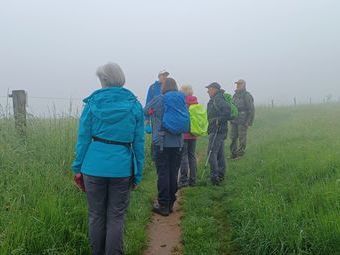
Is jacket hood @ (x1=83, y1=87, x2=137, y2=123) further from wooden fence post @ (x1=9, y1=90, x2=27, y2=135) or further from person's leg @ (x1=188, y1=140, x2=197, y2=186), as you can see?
person's leg @ (x1=188, y1=140, x2=197, y2=186)

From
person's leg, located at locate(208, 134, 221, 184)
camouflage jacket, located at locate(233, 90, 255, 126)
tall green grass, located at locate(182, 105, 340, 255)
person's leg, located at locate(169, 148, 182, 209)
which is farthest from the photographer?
camouflage jacket, located at locate(233, 90, 255, 126)

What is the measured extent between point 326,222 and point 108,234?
8.22ft

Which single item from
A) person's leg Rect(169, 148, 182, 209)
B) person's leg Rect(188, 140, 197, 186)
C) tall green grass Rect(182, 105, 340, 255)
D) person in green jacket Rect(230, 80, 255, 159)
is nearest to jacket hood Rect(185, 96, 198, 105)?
person's leg Rect(188, 140, 197, 186)

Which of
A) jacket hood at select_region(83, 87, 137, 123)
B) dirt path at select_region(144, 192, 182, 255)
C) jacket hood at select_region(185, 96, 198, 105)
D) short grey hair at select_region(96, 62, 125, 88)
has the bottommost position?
dirt path at select_region(144, 192, 182, 255)

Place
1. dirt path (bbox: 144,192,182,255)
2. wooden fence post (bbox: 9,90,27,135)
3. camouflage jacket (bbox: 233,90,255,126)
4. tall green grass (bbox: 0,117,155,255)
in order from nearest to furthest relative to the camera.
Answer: tall green grass (bbox: 0,117,155,255)
dirt path (bbox: 144,192,182,255)
wooden fence post (bbox: 9,90,27,135)
camouflage jacket (bbox: 233,90,255,126)

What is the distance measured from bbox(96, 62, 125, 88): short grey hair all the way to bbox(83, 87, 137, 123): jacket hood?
0.28 ft

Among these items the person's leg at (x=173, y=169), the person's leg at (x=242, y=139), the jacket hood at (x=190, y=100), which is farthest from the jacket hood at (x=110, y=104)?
the person's leg at (x=242, y=139)

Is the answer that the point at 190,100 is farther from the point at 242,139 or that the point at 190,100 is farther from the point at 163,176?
the point at 242,139

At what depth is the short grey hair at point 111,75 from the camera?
15.7 feet

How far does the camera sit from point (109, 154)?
464 cm

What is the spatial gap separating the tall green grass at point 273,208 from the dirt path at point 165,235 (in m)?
0.14

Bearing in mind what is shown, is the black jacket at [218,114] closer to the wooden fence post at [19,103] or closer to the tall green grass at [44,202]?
the tall green grass at [44,202]

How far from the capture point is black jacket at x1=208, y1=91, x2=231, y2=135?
896 cm

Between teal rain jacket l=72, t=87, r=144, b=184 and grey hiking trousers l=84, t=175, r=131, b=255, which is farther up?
teal rain jacket l=72, t=87, r=144, b=184
